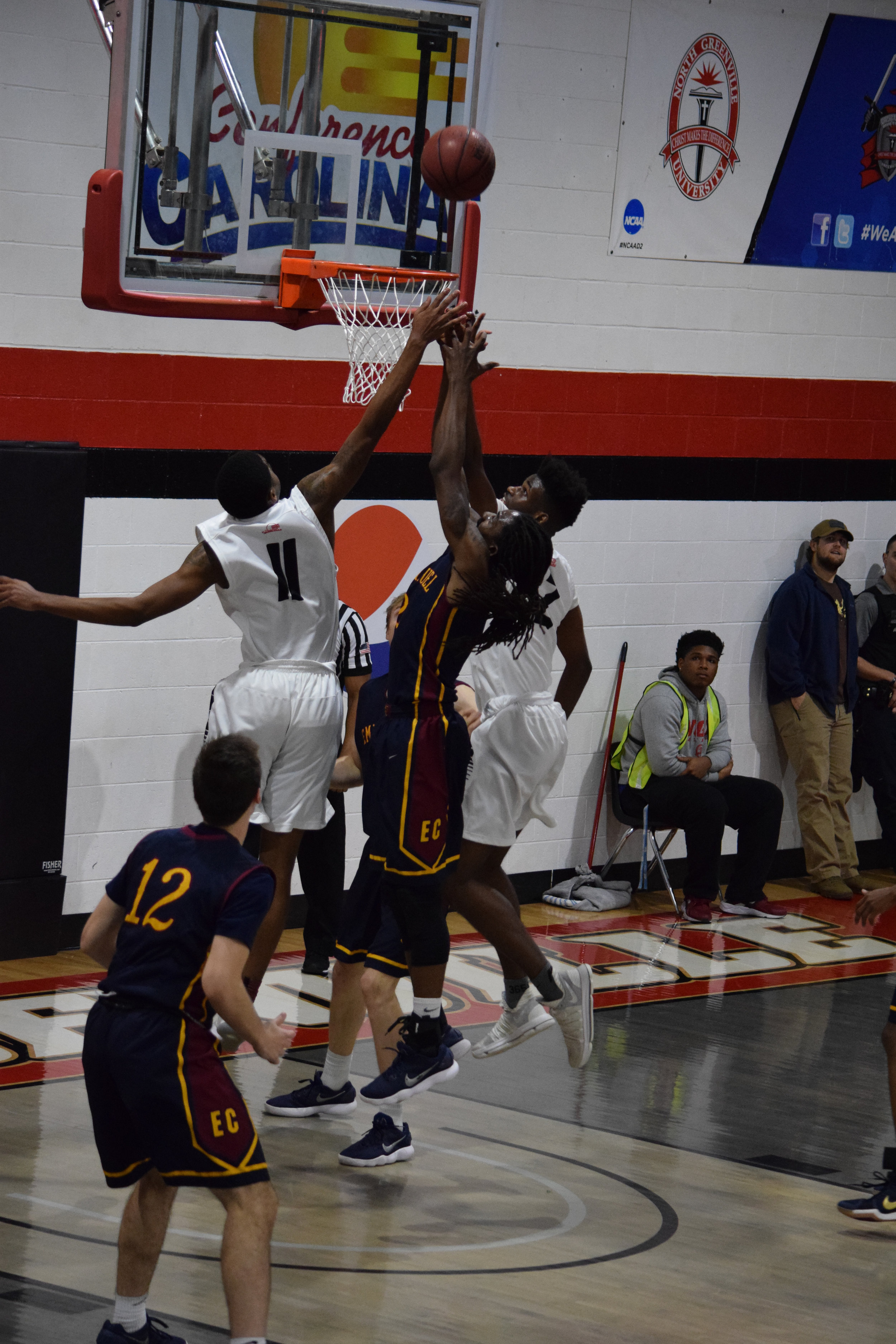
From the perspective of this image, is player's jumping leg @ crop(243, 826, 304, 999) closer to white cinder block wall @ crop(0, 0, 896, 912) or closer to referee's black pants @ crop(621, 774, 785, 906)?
white cinder block wall @ crop(0, 0, 896, 912)

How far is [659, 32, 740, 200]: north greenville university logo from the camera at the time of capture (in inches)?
361

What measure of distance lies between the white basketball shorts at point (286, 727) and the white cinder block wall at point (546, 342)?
2170mm

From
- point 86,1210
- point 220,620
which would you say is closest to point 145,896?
point 86,1210

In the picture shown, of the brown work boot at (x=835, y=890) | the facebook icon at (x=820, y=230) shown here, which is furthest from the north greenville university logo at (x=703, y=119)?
the brown work boot at (x=835, y=890)

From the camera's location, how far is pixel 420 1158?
5.52 metres

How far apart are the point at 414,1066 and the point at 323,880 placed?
238 cm

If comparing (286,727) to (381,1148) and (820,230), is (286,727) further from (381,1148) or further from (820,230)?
(820,230)

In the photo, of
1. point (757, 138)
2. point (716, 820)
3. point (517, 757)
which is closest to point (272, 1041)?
point (517, 757)

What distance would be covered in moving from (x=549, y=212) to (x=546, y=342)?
0.63 metres

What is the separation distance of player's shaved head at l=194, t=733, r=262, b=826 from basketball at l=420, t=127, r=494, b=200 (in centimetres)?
255

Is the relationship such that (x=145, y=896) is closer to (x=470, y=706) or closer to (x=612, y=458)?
(x=470, y=706)

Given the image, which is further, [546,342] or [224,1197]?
[546,342]

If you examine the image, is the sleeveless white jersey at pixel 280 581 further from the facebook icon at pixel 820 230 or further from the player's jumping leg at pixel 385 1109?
the facebook icon at pixel 820 230

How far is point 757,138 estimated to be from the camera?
31.2 feet
